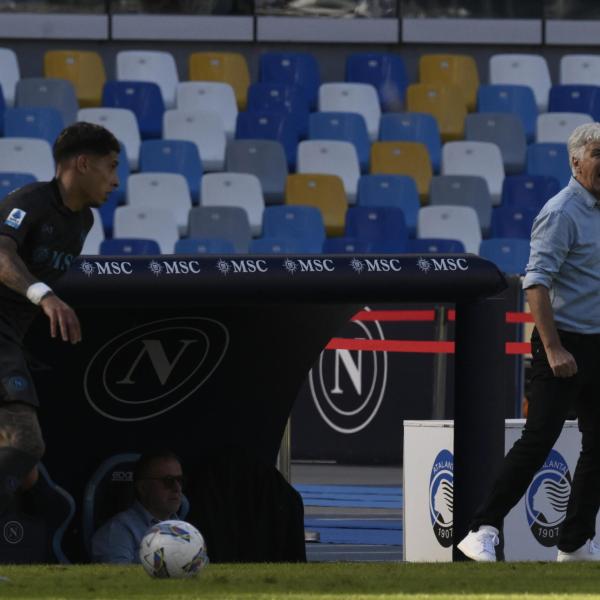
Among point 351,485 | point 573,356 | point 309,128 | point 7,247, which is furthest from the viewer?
point 309,128

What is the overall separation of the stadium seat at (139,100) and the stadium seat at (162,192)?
138 cm

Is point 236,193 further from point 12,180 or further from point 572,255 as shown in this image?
point 572,255

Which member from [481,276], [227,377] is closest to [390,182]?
[227,377]

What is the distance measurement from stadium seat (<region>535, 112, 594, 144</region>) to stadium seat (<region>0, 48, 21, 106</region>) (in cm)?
521

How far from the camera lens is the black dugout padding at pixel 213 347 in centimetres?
663

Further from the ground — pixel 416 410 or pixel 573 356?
pixel 573 356

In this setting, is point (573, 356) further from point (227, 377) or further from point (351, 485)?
point (351, 485)

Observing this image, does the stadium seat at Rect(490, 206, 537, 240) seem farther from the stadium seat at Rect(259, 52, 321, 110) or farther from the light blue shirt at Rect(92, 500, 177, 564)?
the light blue shirt at Rect(92, 500, 177, 564)

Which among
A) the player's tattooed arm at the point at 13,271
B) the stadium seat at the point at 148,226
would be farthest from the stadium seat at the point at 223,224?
the player's tattooed arm at the point at 13,271

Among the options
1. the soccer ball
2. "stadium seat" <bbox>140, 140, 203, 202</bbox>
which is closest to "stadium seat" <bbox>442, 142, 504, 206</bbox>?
"stadium seat" <bbox>140, 140, 203, 202</bbox>

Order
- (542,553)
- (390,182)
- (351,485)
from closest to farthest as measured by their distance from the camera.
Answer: (542,553), (351,485), (390,182)

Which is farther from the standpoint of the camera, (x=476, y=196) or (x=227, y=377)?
(x=476, y=196)

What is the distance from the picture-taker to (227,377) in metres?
8.15

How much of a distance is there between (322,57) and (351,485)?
6951 millimetres
